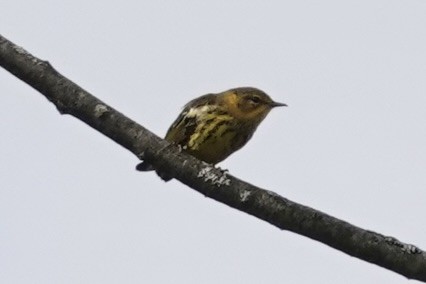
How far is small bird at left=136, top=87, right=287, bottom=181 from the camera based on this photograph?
768 cm

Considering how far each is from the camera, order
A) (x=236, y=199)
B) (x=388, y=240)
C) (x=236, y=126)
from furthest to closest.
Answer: (x=236, y=126), (x=236, y=199), (x=388, y=240)

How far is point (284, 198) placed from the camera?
4.39 metres

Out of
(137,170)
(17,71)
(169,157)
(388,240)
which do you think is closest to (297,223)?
(388,240)

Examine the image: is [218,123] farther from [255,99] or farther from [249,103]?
[255,99]

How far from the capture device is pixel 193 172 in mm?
4730

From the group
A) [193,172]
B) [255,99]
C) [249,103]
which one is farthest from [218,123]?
[193,172]

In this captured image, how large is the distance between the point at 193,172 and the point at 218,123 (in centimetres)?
316

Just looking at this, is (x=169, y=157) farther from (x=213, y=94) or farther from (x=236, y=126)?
(x=213, y=94)

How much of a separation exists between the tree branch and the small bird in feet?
8.95

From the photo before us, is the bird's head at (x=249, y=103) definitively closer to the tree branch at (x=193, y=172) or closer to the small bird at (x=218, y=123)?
Answer: the small bird at (x=218, y=123)

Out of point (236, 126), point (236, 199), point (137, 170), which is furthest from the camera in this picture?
point (236, 126)

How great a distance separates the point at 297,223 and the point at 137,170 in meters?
3.37

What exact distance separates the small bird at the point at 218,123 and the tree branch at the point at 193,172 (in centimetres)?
273

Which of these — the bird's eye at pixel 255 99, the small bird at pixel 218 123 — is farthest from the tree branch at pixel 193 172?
the bird's eye at pixel 255 99
